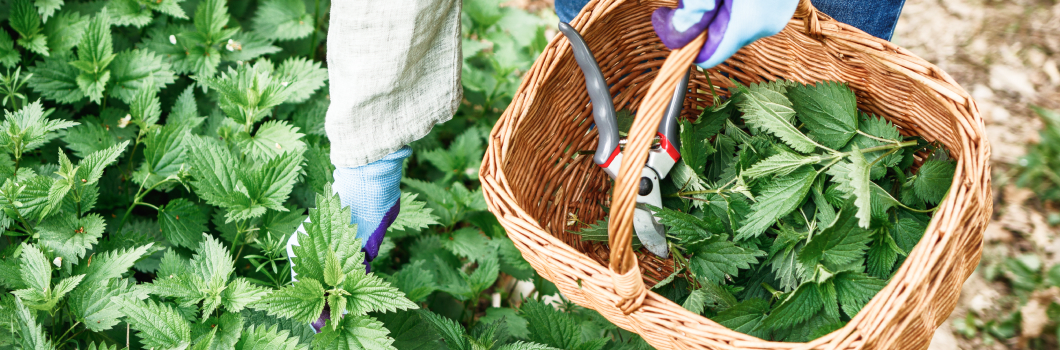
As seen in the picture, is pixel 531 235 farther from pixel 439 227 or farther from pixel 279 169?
pixel 439 227

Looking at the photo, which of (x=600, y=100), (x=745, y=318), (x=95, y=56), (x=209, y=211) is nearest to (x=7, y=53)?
(x=95, y=56)

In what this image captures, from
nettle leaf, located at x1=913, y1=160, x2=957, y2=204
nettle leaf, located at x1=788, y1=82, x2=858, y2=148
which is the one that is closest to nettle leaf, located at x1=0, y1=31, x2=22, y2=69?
nettle leaf, located at x1=788, y1=82, x2=858, y2=148

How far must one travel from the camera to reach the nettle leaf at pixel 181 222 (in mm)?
1302

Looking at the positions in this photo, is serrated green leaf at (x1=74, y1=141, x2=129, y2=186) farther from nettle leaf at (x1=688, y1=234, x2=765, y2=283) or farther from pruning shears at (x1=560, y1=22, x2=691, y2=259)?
nettle leaf at (x1=688, y1=234, x2=765, y2=283)

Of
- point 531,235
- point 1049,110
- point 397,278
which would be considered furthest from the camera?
point 1049,110

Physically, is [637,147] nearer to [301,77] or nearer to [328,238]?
[328,238]

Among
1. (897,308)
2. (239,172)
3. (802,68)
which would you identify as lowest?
(239,172)

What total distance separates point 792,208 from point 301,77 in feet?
4.00

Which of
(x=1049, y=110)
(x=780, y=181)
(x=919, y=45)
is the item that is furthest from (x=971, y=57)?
(x=780, y=181)

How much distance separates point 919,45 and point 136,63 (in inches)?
103

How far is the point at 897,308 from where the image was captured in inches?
32.1

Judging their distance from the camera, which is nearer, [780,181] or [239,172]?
[780,181]

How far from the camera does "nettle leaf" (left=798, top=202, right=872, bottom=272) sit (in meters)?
1.02

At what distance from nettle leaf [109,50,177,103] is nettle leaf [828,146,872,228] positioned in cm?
150
